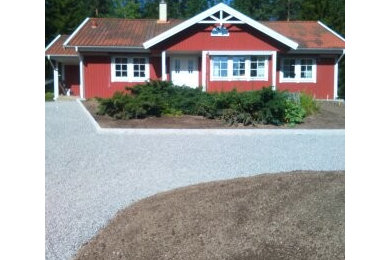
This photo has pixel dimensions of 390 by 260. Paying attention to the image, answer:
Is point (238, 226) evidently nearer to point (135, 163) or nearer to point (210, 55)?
point (135, 163)

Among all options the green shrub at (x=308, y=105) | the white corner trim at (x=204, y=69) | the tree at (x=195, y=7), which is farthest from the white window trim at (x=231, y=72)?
the tree at (x=195, y=7)

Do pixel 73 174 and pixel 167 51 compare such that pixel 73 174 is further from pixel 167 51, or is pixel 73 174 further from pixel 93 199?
pixel 167 51

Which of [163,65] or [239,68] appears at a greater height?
[163,65]

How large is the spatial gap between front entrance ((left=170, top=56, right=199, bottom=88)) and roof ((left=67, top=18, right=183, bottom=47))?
212cm

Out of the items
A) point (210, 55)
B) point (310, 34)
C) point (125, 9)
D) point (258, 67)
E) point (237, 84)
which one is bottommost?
point (237, 84)

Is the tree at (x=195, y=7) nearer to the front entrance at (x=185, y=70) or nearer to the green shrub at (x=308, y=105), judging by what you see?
the front entrance at (x=185, y=70)

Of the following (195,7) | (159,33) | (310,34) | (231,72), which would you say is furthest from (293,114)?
(195,7)

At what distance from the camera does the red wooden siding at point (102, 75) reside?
83.0 ft

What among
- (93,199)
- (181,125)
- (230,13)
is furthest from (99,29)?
(93,199)

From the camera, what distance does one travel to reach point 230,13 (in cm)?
2323

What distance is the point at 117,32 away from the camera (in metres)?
26.8

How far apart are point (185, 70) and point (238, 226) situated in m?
20.8
